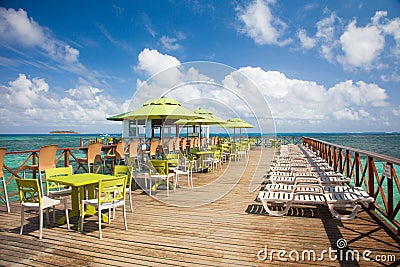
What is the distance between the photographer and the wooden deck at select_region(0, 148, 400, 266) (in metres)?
2.36

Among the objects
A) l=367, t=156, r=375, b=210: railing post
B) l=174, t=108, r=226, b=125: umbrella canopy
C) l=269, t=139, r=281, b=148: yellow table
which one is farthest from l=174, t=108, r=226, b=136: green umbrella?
l=269, t=139, r=281, b=148: yellow table

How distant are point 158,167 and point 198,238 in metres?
2.29

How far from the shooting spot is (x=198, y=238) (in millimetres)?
2859

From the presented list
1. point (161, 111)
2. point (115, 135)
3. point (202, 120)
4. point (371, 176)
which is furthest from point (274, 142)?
point (115, 135)

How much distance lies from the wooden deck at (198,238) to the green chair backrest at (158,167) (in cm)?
88

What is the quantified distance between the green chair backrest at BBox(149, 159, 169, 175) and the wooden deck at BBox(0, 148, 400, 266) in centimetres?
88

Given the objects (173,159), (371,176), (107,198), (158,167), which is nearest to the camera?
(107,198)

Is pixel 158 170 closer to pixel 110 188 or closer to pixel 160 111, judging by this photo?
pixel 110 188

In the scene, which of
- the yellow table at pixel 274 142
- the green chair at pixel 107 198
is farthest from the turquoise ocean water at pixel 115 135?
the green chair at pixel 107 198

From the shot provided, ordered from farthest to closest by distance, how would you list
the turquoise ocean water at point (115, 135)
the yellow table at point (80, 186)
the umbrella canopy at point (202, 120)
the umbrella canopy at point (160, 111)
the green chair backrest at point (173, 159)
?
1. the turquoise ocean water at point (115, 135)
2. the umbrella canopy at point (202, 120)
3. the umbrella canopy at point (160, 111)
4. the green chair backrest at point (173, 159)
5. the yellow table at point (80, 186)

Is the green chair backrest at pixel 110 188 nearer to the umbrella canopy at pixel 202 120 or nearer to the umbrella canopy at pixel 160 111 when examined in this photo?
the umbrella canopy at pixel 160 111

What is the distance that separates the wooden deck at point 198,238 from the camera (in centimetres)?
236

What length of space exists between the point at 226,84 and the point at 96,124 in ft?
39.1

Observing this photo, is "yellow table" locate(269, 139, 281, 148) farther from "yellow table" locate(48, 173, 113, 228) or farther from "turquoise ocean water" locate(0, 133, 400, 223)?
"yellow table" locate(48, 173, 113, 228)
